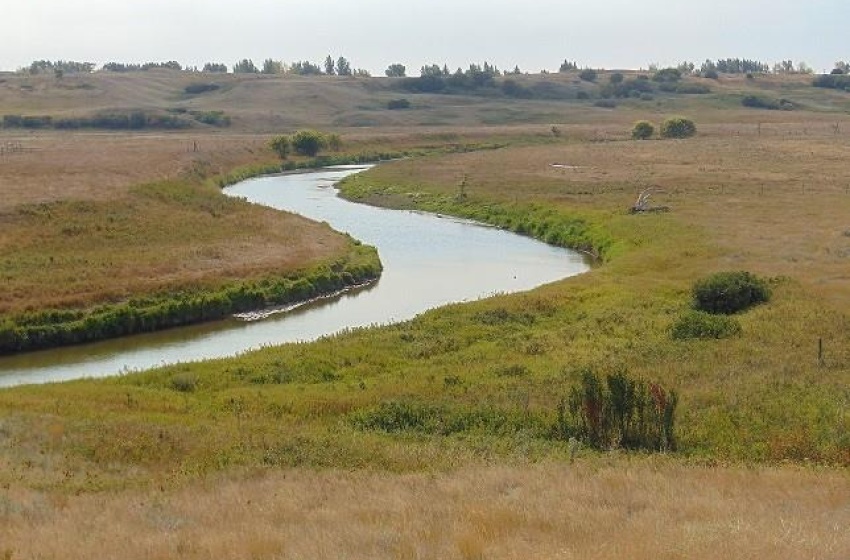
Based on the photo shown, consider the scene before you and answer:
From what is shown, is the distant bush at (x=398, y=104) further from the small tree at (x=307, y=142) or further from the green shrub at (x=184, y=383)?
the green shrub at (x=184, y=383)

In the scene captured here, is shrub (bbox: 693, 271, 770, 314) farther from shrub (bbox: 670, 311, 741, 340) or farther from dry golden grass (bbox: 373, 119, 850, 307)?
shrub (bbox: 670, 311, 741, 340)

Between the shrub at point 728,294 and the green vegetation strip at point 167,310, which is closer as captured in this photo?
the shrub at point 728,294

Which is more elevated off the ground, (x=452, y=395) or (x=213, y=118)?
(x=213, y=118)

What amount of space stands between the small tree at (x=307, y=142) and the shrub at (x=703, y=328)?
83.7 meters

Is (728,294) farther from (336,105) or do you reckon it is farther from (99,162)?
(336,105)

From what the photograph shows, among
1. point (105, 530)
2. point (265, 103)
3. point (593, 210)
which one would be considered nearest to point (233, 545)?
point (105, 530)

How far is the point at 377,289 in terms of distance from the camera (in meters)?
43.1

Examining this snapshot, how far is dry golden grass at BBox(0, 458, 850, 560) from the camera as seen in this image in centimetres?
1066

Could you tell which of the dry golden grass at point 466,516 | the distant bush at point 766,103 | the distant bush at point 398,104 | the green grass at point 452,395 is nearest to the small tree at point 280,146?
the green grass at point 452,395

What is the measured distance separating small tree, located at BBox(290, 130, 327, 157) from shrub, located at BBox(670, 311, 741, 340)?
83.7 metres

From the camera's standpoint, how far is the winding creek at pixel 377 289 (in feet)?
104

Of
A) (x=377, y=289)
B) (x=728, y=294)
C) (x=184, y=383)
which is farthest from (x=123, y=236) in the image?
(x=728, y=294)

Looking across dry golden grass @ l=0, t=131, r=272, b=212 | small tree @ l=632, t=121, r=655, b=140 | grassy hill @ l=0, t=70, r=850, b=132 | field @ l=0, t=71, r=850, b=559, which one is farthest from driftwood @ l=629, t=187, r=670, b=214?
grassy hill @ l=0, t=70, r=850, b=132

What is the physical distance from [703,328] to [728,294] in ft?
16.3
